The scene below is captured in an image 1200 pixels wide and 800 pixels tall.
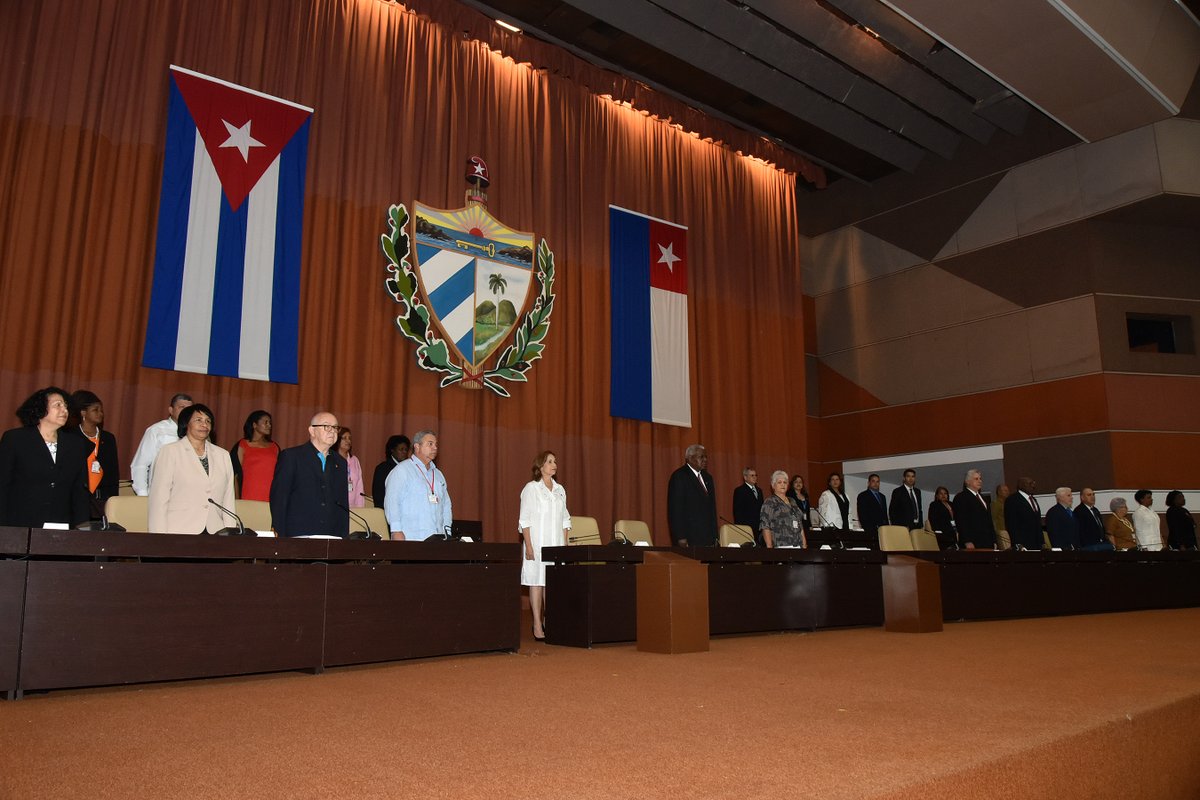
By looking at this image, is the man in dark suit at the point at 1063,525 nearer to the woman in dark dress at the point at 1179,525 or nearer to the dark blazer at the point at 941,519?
the dark blazer at the point at 941,519

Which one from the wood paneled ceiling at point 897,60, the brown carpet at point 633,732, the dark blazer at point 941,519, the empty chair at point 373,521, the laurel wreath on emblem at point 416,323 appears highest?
the wood paneled ceiling at point 897,60

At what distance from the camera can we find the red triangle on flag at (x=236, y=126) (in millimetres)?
7211

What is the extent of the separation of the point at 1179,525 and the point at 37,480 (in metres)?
10.8

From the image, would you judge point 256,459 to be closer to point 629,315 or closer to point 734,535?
point 734,535

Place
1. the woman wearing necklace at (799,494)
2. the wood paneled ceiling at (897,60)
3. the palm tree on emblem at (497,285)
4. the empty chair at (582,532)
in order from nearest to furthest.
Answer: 1. the empty chair at (582,532)
2. the palm tree on emblem at (497,285)
3. the wood paneled ceiling at (897,60)
4. the woman wearing necklace at (799,494)

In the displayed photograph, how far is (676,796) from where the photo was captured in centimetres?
188

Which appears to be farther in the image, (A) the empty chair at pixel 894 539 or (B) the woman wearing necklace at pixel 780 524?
(A) the empty chair at pixel 894 539

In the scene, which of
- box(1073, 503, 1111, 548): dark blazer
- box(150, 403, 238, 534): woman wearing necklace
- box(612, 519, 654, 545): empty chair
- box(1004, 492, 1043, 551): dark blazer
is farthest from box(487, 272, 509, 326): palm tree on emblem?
box(1073, 503, 1111, 548): dark blazer

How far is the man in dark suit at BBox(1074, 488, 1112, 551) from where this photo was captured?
926 cm

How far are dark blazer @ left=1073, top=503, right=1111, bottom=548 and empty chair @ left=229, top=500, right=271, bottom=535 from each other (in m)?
8.11

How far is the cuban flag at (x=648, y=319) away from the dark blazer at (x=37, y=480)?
19.9 feet

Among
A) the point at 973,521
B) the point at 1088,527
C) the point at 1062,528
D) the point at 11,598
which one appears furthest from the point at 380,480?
the point at 1088,527

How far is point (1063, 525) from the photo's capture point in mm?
9055

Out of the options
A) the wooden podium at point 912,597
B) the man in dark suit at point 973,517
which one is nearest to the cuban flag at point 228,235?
the wooden podium at point 912,597
